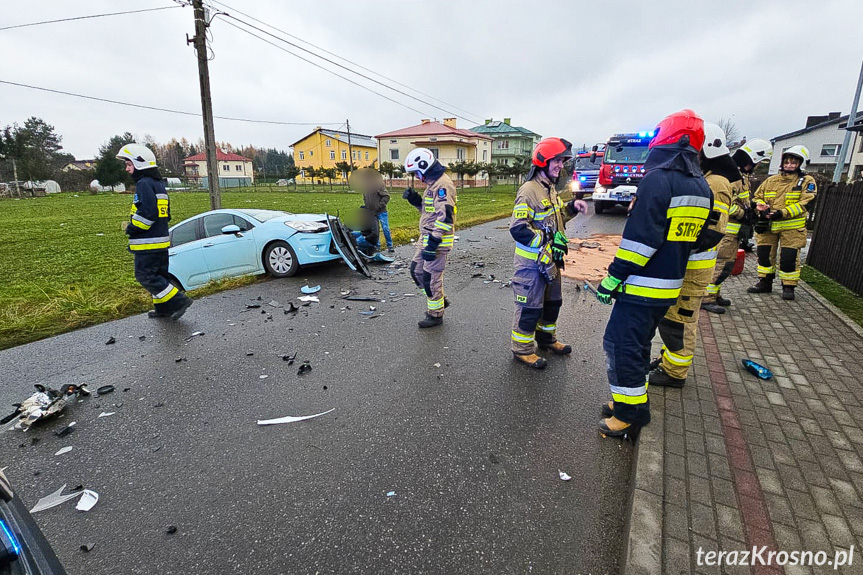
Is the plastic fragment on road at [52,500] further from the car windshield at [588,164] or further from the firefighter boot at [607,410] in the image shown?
the car windshield at [588,164]

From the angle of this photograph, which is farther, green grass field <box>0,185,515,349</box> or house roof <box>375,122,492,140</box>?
house roof <box>375,122,492,140</box>

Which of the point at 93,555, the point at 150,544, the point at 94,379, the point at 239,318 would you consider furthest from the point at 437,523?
the point at 239,318

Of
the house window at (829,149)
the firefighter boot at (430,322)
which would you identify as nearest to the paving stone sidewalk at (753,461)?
the firefighter boot at (430,322)

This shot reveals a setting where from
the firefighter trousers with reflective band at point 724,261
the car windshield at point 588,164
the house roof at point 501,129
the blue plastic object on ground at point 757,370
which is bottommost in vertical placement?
the blue plastic object on ground at point 757,370

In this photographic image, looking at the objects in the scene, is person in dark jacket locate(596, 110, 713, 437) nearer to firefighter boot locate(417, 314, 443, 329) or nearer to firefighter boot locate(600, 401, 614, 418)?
firefighter boot locate(600, 401, 614, 418)

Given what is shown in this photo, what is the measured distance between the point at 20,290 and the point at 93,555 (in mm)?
7501

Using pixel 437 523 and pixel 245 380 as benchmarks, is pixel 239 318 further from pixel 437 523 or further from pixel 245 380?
pixel 437 523

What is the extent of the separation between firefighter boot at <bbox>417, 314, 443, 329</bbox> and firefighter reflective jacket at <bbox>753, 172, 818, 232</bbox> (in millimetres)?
4860

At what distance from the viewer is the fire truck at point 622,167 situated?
15.1 meters

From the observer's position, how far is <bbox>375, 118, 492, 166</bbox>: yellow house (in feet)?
155

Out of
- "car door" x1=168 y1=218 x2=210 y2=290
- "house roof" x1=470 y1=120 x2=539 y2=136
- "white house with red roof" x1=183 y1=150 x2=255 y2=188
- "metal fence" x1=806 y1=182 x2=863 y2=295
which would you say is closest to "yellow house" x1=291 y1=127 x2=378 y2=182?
"white house with red roof" x1=183 y1=150 x2=255 y2=188

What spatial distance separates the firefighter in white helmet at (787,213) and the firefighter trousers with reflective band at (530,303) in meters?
3.97

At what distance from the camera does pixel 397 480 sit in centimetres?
249

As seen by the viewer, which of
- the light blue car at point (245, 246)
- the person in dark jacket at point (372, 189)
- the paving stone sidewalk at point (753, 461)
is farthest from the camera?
the person in dark jacket at point (372, 189)
